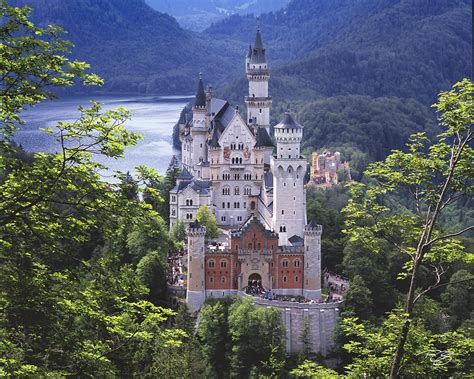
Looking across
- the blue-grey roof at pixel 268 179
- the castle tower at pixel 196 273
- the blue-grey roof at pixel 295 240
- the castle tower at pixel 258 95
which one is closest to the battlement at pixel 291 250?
the blue-grey roof at pixel 295 240

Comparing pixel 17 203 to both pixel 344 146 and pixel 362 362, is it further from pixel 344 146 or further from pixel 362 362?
pixel 344 146

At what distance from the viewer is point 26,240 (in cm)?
1702

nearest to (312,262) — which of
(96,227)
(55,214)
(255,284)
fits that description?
(255,284)

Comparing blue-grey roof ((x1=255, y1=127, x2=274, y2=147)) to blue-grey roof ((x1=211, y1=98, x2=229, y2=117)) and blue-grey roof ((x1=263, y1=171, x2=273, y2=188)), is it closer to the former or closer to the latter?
blue-grey roof ((x1=263, y1=171, x2=273, y2=188))

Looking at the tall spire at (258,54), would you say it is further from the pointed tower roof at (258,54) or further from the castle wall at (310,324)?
the castle wall at (310,324)

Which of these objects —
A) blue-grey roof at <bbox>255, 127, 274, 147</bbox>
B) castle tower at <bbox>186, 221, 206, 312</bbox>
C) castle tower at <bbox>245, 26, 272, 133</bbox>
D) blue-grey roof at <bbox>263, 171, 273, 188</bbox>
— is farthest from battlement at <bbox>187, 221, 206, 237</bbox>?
castle tower at <bbox>245, 26, 272, 133</bbox>

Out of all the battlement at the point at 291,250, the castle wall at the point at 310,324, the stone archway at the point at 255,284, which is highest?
the battlement at the point at 291,250

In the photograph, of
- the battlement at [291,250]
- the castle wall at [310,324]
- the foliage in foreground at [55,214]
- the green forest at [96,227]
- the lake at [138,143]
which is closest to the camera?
the foliage in foreground at [55,214]

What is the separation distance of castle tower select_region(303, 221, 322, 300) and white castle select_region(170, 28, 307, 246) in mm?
3214

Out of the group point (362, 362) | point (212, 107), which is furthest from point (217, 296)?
point (362, 362)

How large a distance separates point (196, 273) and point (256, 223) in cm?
531

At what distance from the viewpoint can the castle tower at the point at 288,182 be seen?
189ft

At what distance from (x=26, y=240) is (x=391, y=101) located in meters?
165

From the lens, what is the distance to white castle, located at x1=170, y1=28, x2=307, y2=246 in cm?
5824
